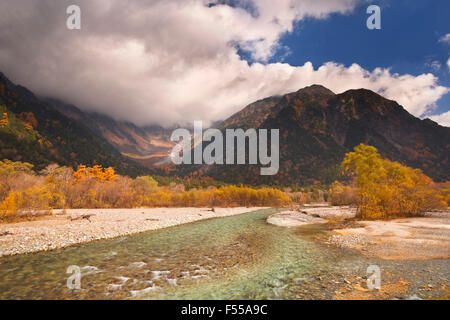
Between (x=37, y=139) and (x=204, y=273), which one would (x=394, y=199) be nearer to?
(x=204, y=273)

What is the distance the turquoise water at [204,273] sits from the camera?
28.1 ft

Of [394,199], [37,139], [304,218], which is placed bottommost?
[304,218]

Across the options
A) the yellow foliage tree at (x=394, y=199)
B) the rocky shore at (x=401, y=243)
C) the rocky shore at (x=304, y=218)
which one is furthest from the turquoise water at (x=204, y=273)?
the yellow foliage tree at (x=394, y=199)

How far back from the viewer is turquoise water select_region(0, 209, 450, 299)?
8.55 meters

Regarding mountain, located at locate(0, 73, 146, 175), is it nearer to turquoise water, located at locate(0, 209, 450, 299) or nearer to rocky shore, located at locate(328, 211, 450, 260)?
turquoise water, located at locate(0, 209, 450, 299)

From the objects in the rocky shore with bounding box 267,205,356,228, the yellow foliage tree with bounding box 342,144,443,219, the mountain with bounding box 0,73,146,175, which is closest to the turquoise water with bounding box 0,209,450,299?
the rocky shore with bounding box 267,205,356,228

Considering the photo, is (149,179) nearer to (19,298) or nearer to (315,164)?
(19,298)

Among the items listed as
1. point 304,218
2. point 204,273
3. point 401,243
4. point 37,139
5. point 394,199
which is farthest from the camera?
point 37,139

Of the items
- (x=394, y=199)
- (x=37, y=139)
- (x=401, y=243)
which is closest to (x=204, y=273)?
(x=401, y=243)

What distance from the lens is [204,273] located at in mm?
10984

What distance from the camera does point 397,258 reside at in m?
12.5

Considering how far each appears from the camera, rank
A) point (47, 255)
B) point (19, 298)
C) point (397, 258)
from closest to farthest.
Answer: point (19, 298)
point (397, 258)
point (47, 255)
